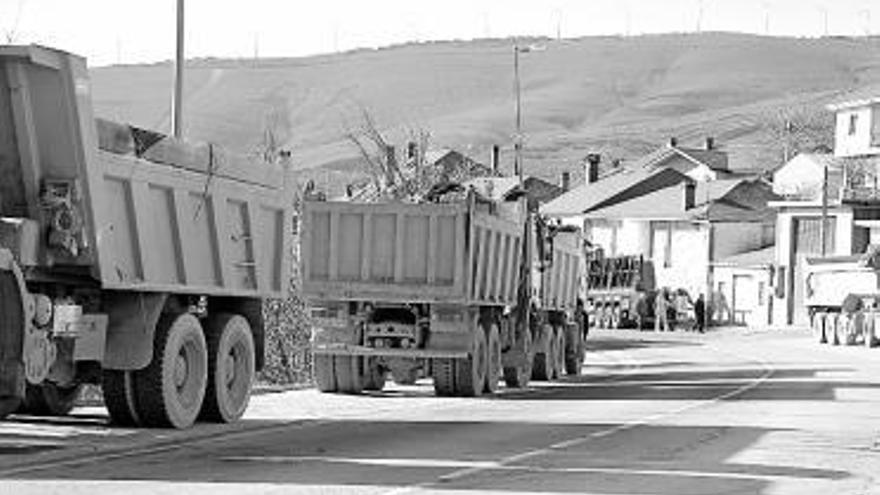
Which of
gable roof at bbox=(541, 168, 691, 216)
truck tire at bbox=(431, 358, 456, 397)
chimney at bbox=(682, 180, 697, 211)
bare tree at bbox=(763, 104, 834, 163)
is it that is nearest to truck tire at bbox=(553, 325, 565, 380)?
truck tire at bbox=(431, 358, 456, 397)

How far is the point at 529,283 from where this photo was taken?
31.1 meters

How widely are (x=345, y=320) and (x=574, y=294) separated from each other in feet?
37.0

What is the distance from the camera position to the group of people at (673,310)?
269 ft

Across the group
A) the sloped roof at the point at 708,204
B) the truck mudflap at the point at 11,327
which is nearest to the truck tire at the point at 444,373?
the truck mudflap at the point at 11,327

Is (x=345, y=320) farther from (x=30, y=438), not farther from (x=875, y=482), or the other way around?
(x=875, y=482)

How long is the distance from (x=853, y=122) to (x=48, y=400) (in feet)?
296

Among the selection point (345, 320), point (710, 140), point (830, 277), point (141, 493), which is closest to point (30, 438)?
point (141, 493)

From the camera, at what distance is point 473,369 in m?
26.9

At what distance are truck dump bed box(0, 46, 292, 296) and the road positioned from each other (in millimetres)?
1581

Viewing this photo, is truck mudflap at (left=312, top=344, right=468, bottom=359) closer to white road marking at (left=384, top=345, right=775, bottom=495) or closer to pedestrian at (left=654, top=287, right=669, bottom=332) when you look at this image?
white road marking at (left=384, top=345, right=775, bottom=495)

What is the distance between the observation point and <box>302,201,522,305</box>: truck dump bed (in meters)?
26.3

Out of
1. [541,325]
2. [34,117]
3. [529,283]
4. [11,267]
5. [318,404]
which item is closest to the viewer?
[11,267]

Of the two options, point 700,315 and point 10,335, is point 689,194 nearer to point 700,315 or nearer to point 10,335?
point 700,315

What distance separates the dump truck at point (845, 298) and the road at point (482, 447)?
3557 centimetres
